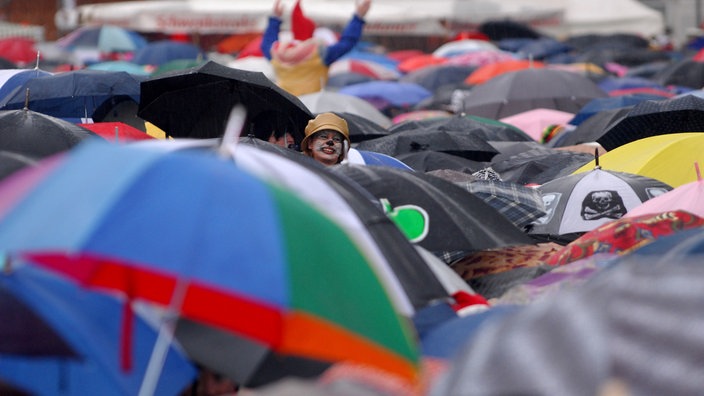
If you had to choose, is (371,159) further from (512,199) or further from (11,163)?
(11,163)

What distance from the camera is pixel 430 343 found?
15.0 ft

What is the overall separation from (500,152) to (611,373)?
843 centimetres

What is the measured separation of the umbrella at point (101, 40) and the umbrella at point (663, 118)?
15.9 metres

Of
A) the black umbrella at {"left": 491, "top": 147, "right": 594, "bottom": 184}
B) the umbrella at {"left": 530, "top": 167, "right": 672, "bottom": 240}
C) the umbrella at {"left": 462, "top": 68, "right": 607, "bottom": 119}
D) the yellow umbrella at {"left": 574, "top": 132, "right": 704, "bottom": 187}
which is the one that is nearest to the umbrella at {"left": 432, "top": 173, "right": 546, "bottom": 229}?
the umbrella at {"left": 530, "top": 167, "right": 672, "bottom": 240}

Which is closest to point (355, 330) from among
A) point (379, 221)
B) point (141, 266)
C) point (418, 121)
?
point (141, 266)

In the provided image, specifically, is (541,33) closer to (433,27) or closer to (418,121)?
(433,27)

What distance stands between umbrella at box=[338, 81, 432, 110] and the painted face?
10.0m

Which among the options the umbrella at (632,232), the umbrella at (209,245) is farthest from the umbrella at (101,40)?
the umbrella at (209,245)

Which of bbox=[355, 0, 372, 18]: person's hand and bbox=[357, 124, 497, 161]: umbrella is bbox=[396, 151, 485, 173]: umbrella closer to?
bbox=[357, 124, 497, 161]: umbrella

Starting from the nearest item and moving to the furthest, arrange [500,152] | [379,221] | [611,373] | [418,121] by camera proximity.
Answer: [611,373], [379,221], [500,152], [418,121]

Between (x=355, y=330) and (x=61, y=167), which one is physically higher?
(x=61, y=167)

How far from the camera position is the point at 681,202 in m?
6.82

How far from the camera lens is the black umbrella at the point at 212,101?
9023 millimetres

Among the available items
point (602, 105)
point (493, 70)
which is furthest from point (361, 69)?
point (602, 105)
